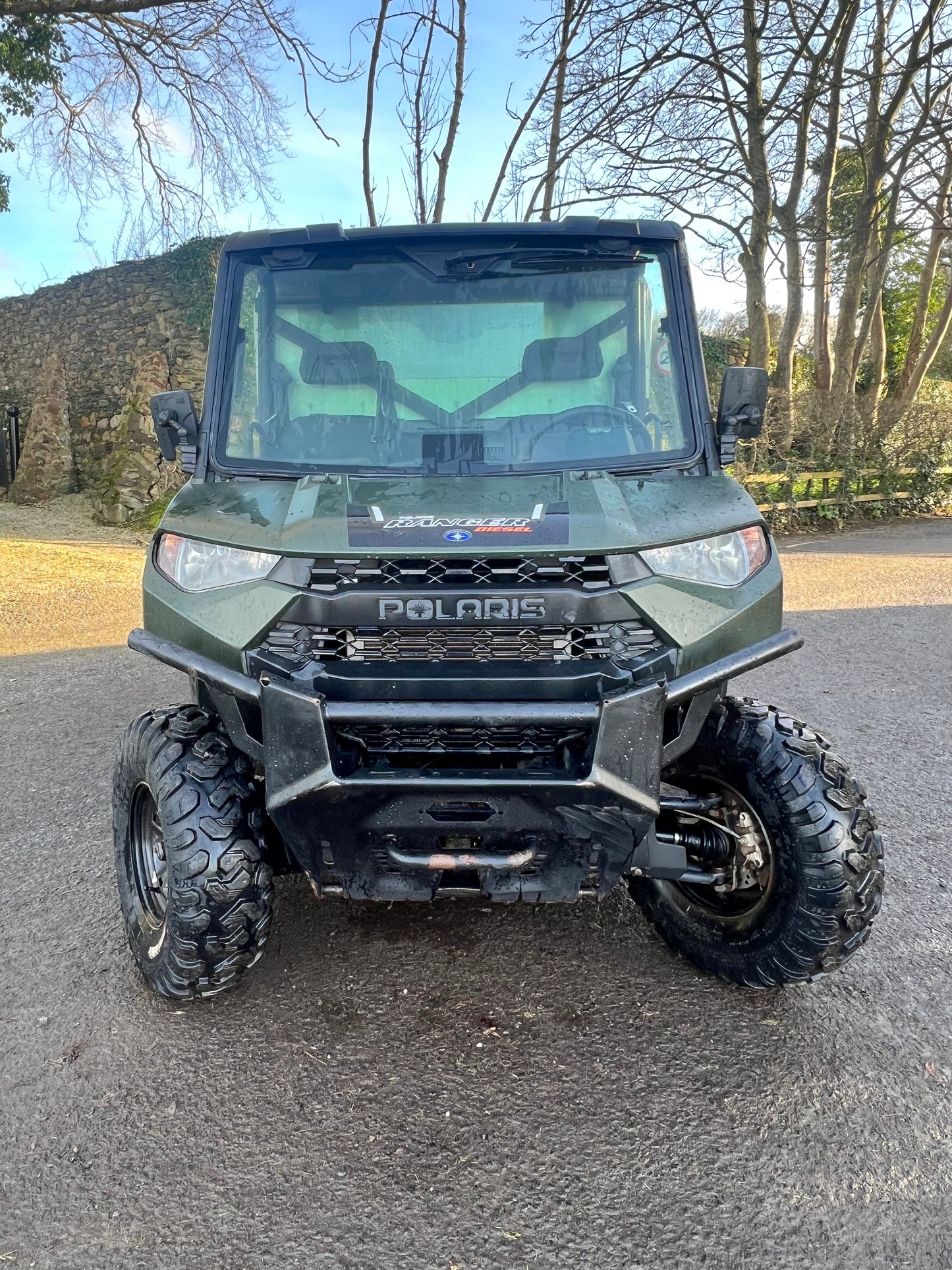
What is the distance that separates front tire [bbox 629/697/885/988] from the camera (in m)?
2.65

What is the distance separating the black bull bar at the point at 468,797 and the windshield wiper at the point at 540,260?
149 centimetres

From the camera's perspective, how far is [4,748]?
5418 millimetres

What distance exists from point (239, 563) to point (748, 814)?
1.69m

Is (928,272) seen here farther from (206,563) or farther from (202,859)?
(202,859)

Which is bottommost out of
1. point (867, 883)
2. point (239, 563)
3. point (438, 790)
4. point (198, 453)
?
point (867, 883)

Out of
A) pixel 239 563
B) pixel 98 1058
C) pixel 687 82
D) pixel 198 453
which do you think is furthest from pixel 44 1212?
pixel 687 82

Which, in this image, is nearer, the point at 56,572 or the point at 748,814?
the point at 748,814

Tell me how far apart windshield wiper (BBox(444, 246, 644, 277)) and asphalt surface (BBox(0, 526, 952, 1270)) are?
230 cm

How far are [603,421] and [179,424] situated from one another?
1.48m

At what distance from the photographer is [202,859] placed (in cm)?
263

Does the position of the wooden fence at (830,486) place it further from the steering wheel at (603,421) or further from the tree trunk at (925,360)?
the steering wheel at (603,421)

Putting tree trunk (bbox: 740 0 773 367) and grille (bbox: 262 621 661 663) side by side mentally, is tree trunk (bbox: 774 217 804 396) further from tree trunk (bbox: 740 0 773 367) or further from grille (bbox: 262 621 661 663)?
grille (bbox: 262 621 661 663)

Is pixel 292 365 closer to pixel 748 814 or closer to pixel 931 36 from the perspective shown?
pixel 748 814

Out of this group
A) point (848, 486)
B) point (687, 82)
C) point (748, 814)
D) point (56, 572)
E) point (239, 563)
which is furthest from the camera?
point (687, 82)
